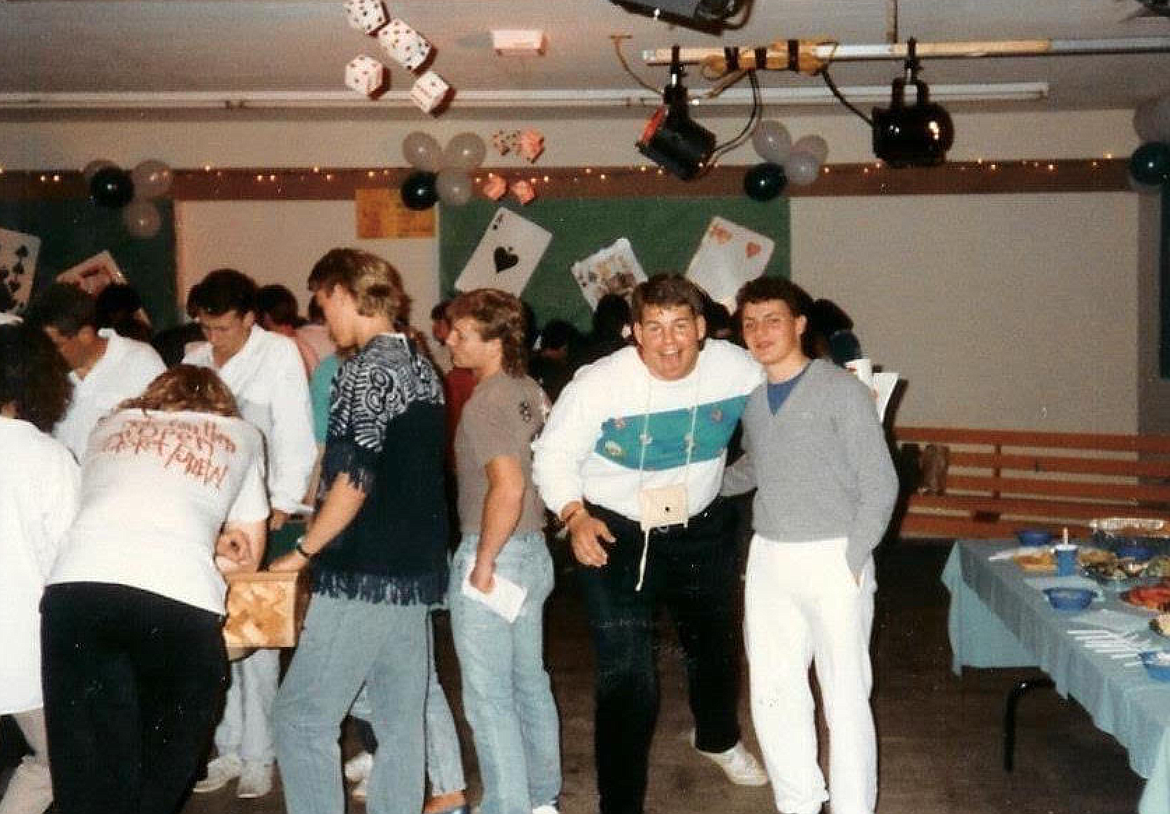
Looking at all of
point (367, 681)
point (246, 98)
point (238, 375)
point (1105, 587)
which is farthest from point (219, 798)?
point (246, 98)

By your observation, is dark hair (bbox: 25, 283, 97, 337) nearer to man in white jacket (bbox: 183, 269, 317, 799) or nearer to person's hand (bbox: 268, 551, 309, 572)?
man in white jacket (bbox: 183, 269, 317, 799)

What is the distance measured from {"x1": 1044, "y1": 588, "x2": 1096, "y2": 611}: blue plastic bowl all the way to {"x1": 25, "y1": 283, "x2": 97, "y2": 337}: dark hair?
9.98ft

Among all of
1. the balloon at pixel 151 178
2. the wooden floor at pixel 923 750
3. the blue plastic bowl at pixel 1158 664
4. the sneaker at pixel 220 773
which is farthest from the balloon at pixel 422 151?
the blue plastic bowl at pixel 1158 664

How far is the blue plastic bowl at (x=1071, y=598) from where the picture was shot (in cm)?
356

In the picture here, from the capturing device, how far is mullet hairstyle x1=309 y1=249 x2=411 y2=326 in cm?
311

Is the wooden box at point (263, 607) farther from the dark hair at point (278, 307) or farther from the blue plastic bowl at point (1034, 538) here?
the dark hair at point (278, 307)

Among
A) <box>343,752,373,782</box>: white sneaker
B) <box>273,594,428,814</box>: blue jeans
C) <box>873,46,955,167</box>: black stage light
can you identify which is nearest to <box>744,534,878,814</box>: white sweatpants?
<box>273,594,428,814</box>: blue jeans

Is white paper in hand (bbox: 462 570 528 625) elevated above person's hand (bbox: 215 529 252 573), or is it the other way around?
person's hand (bbox: 215 529 252 573)

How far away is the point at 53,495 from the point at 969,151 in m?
6.67

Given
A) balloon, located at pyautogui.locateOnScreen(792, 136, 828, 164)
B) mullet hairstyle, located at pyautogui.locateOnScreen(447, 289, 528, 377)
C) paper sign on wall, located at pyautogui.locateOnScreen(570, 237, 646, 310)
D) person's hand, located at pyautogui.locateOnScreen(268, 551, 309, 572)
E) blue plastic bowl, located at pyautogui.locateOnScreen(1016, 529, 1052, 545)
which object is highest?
balloon, located at pyautogui.locateOnScreen(792, 136, 828, 164)

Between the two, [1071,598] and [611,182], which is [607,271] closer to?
[611,182]

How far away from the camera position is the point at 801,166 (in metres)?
7.71

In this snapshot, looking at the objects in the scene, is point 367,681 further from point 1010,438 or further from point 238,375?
point 1010,438

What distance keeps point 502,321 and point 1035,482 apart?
537cm
